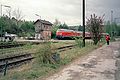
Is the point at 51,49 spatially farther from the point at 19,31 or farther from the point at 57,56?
the point at 19,31

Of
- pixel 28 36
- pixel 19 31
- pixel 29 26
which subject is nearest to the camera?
pixel 28 36

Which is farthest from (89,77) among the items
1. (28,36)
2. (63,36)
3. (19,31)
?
(19,31)

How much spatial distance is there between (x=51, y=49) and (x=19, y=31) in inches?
2921

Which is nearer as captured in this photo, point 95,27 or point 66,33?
point 95,27

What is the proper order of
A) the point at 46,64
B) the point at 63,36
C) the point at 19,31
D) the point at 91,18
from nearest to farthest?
the point at 46,64, the point at 91,18, the point at 63,36, the point at 19,31

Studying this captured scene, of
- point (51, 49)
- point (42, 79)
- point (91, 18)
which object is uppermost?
point (91, 18)

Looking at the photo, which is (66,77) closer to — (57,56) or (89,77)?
(89,77)

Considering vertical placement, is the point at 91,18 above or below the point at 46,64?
above

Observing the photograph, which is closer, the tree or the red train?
the tree

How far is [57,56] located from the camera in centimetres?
1412

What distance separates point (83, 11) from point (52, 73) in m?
18.7

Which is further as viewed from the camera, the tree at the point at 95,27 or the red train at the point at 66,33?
the red train at the point at 66,33

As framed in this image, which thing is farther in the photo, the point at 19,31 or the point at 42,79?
the point at 19,31

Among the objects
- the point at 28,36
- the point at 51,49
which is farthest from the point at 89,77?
the point at 28,36
